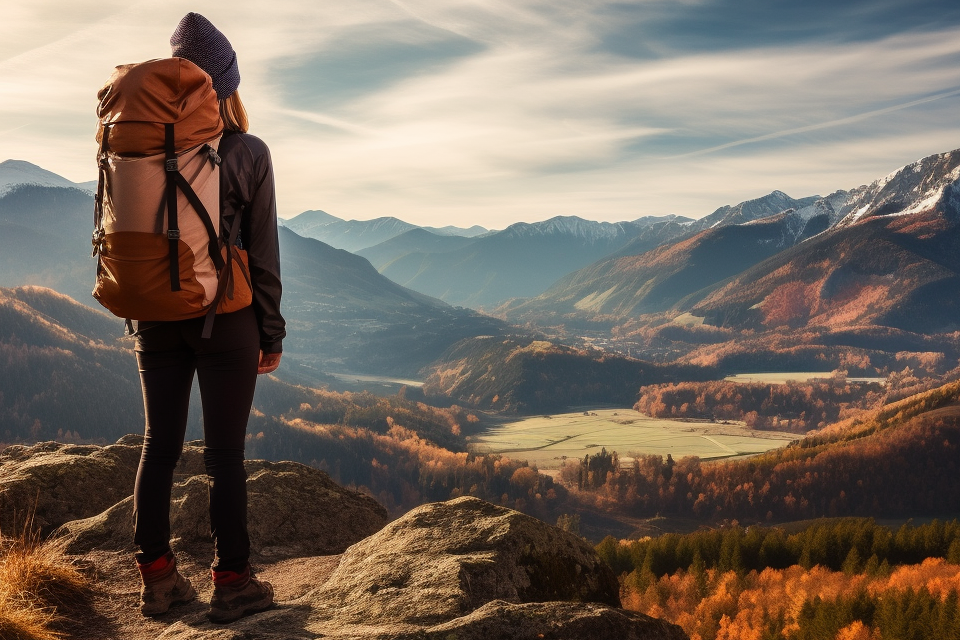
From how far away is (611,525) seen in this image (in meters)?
181

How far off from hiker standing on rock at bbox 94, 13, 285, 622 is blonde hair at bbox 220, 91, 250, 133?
0.01 meters

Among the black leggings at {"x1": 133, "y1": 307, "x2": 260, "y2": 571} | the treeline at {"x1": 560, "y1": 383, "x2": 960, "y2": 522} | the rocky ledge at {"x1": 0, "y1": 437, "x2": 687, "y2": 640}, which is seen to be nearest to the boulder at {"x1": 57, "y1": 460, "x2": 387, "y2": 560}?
the rocky ledge at {"x1": 0, "y1": 437, "x2": 687, "y2": 640}

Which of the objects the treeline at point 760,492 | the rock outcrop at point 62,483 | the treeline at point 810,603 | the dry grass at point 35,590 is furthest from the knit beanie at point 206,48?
the treeline at point 760,492

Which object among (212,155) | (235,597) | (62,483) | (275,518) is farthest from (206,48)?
(62,483)

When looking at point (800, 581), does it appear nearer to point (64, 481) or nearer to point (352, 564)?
point (64, 481)

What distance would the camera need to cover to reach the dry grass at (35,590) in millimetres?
5438

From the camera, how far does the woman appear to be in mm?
5879

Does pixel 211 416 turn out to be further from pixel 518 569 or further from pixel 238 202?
pixel 518 569

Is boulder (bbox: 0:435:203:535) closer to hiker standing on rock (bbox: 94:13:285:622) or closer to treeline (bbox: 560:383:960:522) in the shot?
hiker standing on rock (bbox: 94:13:285:622)

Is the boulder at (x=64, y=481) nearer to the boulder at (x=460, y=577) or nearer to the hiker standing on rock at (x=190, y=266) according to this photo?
the hiker standing on rock at (x=190, y=266)

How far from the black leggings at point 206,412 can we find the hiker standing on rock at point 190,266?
0.01 meters

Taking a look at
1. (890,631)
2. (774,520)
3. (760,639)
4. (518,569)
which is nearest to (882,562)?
(760,639)

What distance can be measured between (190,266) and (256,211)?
895 millimetres

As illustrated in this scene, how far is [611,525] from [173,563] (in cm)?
18645
